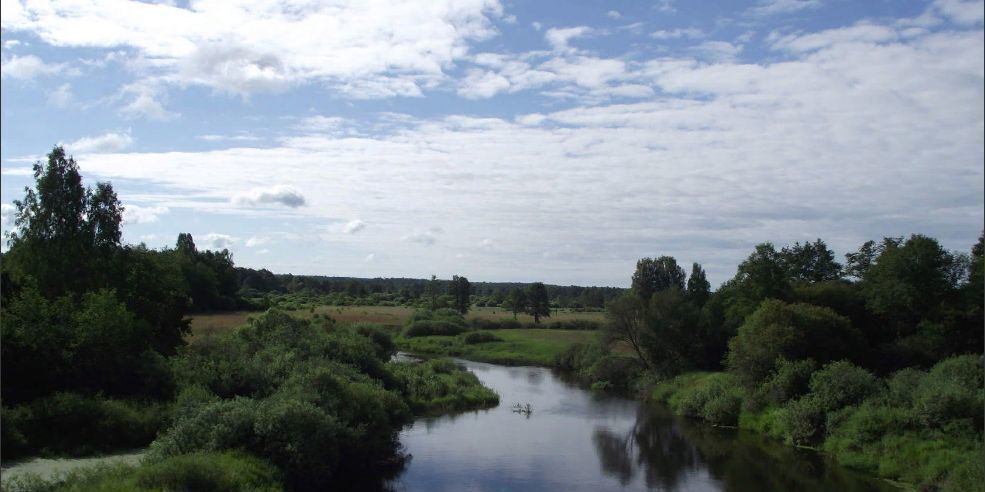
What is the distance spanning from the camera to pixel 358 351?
40344 mm

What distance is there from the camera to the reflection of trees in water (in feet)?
95.6

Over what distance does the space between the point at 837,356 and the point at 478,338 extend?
44.2 m

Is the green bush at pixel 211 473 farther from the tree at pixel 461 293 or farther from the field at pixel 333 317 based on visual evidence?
the tree at pixel 461 293

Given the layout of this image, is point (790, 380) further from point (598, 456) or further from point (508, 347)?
point (508, 347)

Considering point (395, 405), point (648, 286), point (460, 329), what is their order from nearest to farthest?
point (395, 405) < point (648, 286) < point (460, 329)

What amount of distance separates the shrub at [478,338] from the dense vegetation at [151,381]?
3644 cm

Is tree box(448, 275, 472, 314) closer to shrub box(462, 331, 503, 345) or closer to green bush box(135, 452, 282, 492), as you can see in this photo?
shrub box(462, 331, 503, 345)

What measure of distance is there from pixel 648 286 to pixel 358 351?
149 ft

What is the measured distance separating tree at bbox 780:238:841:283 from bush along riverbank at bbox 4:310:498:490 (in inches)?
1275

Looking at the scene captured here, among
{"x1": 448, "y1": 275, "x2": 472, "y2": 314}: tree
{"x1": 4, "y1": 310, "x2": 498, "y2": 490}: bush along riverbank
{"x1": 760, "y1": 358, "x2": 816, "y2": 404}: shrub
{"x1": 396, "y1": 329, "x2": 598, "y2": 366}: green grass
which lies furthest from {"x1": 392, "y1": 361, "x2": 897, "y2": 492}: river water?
{"x1": 448, "y1": 275, "x2": 472, "y2": 314}: tree

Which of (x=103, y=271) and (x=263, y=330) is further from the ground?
(x=103, y=271)

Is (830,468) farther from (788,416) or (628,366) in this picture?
(628,366)

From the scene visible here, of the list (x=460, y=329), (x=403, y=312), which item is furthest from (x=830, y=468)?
(x=403, y=312)

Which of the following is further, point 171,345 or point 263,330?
point 263,330
